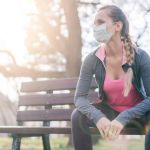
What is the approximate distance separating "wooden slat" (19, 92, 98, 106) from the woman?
1173mm

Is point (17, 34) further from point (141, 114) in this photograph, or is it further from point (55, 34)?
point (141, 114)

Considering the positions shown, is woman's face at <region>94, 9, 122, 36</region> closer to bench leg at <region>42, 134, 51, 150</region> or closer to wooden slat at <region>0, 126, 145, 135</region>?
wooden slat at <region>0, 126, 145, 135</region>

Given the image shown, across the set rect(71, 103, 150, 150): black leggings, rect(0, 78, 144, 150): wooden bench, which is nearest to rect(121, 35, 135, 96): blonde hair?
rect(71, 103, 150, 150): black leggings

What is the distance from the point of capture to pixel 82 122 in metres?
3.55

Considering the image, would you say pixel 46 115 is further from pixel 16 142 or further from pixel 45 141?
pixel 16 142

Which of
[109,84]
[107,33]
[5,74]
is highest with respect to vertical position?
[107,33]

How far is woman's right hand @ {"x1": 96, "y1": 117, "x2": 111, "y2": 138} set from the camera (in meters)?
3.43

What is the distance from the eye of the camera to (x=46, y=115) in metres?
5.39

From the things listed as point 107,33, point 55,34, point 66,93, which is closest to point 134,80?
point 107,33

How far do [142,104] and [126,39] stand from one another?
0.56 metres

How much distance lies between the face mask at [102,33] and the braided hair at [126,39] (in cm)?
11

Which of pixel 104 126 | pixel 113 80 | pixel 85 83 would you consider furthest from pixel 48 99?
pixel 104 126

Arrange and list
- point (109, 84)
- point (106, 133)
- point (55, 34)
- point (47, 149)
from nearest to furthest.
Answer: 1. point (106, 133)
2. point (109, 84)
3. point (47, 149)
4. point (55, 34)

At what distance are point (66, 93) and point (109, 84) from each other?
1662 mm
